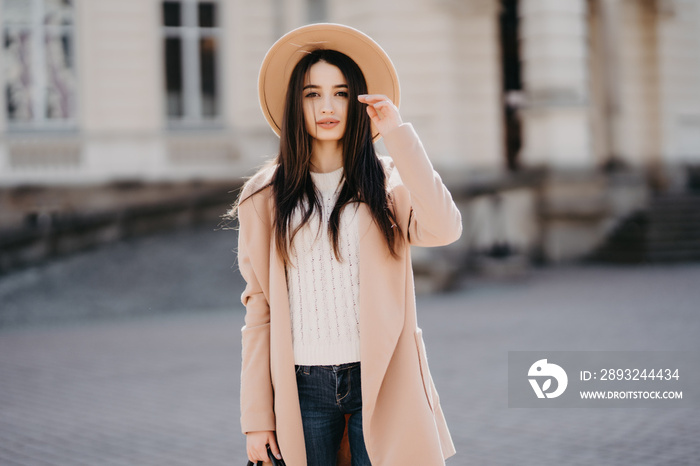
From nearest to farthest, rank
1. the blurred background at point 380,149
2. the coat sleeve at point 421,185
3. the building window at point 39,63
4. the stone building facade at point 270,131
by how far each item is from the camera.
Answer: the coat sleeve at point 421,185 < the blurred background at point 380,149 < the stone building facade at point 270,131 < the building window at point 39,63

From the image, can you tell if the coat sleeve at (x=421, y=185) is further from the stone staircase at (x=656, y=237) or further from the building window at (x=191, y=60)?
the building window at (x=191, y=60)

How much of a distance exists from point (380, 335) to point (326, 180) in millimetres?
549

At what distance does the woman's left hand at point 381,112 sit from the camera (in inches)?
103

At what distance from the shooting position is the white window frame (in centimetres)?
1844

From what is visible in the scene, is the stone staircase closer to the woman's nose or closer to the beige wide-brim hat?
the beige wide-brim hat

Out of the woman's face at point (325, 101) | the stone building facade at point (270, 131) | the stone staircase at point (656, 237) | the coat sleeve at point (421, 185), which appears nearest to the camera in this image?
the coat sleeve at point (421, 185)

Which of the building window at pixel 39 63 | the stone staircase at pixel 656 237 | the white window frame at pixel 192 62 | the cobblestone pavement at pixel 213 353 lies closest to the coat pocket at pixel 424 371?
the cobblestone pavement at pixel 213 353

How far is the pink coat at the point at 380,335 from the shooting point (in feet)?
8.55

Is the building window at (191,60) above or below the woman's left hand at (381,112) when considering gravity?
above

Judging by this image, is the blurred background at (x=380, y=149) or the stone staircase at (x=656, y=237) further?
the stone staircase at (x=656, y=237)

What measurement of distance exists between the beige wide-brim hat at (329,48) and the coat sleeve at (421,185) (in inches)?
10.5

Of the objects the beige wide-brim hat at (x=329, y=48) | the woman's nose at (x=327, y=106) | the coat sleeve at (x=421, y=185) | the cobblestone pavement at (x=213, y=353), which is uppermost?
the beige wide-brim hat at (x=329, y=48)

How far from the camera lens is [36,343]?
399 inches

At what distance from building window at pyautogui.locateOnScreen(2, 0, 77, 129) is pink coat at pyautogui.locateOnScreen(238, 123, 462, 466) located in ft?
53.8
